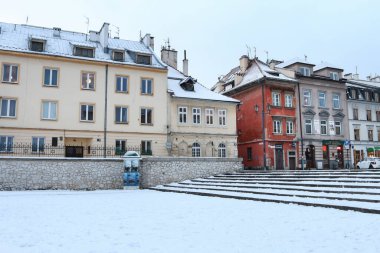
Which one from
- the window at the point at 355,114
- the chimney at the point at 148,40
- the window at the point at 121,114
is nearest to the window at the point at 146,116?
the window at the point at 121,114

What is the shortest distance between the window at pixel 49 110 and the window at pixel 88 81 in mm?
2716

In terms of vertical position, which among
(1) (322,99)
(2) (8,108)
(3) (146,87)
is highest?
(1) (322,99)

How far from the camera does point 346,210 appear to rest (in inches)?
423

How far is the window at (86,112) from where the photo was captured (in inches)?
1130

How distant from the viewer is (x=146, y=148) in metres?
30.3

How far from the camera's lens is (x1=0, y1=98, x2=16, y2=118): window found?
26.4 m

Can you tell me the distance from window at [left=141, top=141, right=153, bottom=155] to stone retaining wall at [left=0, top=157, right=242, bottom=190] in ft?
16.8

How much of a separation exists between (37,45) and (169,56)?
14.1m

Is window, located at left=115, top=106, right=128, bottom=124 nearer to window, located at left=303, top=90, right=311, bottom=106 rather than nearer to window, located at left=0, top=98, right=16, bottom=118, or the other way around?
window, located at left=0, top=98, right=16, bottom=118

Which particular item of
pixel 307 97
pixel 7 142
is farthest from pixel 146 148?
pixel 307 97

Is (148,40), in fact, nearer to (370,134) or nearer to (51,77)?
(51,77)

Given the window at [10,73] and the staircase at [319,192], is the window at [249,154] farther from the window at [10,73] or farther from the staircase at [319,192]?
the window at [10,73]

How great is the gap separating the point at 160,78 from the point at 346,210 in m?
22.8

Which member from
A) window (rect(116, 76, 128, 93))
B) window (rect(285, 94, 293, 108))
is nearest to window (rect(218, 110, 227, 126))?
window (rect(285, 94, 293, 108))
